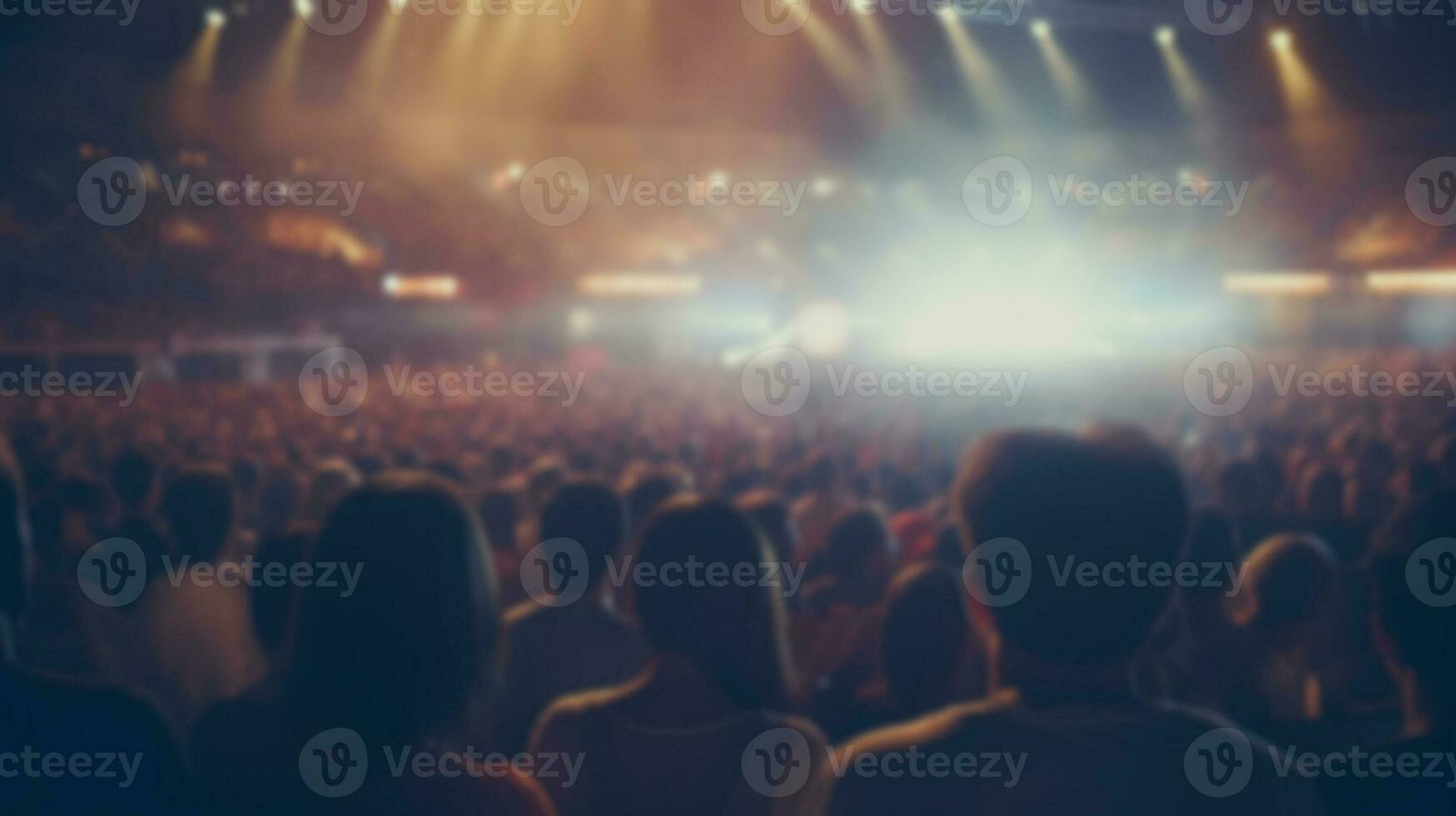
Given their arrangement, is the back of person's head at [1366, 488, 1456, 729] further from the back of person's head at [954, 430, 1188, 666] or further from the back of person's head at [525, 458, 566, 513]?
the back of person's head at [525, 458, 566, 513]

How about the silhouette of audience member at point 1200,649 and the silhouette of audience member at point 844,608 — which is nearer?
the silhouette of audience member at point 1200,649

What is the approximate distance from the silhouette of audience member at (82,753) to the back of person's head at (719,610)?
3.48 feet

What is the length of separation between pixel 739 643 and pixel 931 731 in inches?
33.4

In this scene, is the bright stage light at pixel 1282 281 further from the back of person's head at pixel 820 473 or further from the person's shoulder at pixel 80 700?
the person's shoulder at pixel 80 700

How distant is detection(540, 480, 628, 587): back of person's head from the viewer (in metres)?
4.20

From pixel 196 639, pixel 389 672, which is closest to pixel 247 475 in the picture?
pixel 196 639

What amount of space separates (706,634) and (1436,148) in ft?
81.0

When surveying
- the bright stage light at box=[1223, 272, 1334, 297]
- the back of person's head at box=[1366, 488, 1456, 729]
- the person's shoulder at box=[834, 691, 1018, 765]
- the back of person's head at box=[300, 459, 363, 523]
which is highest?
the bright stage light at box=[1223, 272, 1334, 297]

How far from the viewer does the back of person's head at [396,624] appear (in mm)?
1922

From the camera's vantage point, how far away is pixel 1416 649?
235 centimetres

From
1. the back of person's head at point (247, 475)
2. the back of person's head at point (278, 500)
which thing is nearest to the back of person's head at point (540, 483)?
A: the back of person's head at point (278, 500)

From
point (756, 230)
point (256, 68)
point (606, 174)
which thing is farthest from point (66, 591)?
point (756, 230)

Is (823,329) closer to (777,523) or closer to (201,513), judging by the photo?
(777,523)

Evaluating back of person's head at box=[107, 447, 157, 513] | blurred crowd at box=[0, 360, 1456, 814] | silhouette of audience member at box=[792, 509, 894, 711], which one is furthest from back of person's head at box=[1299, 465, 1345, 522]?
back of person's head at box=[107, 447, 157, 513]
